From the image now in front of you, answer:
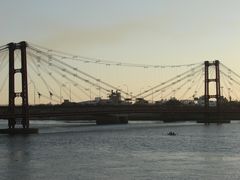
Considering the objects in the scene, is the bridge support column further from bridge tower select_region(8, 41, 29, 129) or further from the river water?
the river water

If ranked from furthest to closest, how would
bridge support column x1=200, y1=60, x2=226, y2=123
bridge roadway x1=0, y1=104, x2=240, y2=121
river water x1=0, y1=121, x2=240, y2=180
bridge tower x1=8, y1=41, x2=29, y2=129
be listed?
bridge support column x1=200, y1=60, x2=226, y2=123 < bridge roadway x1=0, y1=104, x2=240, y2=121 < bridge tower x1=8, y1=41, x2=29, y2=129 < river water x1=0, y1=121, x2=240, y2=180

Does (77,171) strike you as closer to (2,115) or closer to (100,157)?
(100,157)

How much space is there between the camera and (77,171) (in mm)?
48938

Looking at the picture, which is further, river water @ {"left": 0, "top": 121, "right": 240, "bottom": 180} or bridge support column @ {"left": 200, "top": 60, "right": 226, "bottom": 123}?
bridge support column @ {"left": 200, "top": 60, "right": 226, "bottom": 123}

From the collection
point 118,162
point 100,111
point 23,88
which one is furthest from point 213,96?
point 118,162

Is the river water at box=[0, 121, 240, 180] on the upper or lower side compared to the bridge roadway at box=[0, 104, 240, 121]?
lower

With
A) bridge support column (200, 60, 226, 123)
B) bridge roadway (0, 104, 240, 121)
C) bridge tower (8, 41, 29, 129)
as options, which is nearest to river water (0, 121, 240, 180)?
bridge tower (8, 41, 29, 129)

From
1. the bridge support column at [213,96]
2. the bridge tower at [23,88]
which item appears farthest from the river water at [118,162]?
the bridge support column at [213,96]

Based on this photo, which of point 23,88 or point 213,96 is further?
point 213,96

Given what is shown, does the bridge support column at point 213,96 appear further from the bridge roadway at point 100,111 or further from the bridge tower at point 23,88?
the bridge tower at point 23,88

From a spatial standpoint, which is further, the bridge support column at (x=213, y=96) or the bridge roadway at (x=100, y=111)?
the bridge support column at (x=213, y=96)

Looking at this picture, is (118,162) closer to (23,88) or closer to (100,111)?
(23,88)

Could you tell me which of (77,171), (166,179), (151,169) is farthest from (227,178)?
(77,171)

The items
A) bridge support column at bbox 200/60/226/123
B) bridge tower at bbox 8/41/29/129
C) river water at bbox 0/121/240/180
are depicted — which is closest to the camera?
river water at bbox 0/121/240/180
